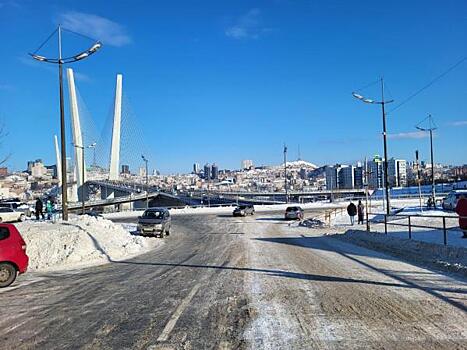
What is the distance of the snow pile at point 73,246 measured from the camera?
15938 millimetres

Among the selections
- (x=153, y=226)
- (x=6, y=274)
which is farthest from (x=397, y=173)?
(x=6, y=274)

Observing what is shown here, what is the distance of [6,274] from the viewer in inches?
456

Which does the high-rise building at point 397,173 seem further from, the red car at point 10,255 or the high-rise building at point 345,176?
the red car at point 10,255

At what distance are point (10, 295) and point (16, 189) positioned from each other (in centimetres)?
14044

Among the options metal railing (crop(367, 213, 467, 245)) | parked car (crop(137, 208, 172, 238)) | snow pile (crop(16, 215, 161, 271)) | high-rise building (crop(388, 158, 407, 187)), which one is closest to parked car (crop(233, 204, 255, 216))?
metal railing (crop(367, 213, 467, 245))

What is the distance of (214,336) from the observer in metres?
6.43

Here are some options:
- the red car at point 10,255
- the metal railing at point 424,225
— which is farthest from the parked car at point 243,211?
the red car at point 10,255

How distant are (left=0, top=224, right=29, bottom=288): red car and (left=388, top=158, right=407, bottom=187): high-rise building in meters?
150

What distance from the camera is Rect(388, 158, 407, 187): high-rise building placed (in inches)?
6277

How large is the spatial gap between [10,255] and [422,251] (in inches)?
497

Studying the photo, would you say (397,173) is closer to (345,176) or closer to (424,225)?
(345,176)

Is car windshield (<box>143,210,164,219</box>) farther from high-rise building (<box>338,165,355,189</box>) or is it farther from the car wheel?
high-rise building (<box>338,165,355,189</box>)

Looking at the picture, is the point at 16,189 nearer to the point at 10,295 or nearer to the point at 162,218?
the point at 162,218

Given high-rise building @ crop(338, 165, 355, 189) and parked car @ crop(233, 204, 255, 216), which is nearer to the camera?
parked car @ crop(233, 204, 255, 216)
